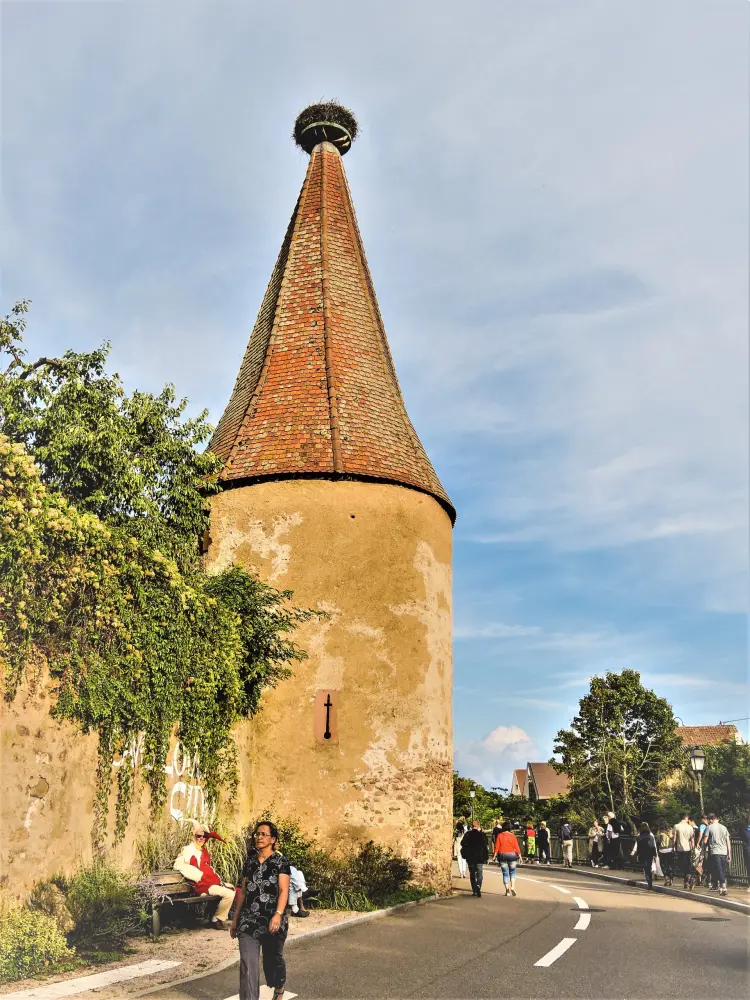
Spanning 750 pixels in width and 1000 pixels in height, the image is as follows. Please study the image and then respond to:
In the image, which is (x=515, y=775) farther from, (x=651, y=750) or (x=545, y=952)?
(x=545, y=952)

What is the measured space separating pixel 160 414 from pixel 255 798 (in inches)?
269

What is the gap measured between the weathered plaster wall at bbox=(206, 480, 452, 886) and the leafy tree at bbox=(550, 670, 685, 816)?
27.0 meters

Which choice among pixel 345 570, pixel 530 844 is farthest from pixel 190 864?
pixel 530 844

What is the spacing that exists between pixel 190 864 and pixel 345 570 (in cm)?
626

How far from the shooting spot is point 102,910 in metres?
9.60

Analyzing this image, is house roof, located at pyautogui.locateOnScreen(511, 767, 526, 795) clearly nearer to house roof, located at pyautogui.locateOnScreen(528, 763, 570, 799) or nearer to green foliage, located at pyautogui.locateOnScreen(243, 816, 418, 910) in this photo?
house roof, located at pyautogui.locateOnScreen(528, 763, 570, 799)

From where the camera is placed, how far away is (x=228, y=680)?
13703mm

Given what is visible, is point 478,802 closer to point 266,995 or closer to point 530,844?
point 530,844

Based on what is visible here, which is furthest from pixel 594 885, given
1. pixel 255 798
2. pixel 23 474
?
pixel 23 474

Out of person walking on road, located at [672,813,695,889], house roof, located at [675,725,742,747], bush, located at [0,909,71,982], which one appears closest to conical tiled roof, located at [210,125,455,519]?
person walking on road, located at [672,813,695,889]

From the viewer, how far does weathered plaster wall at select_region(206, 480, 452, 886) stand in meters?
15.0

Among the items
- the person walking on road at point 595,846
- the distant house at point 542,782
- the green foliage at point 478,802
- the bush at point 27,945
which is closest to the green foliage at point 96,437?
the bush at point 27,945

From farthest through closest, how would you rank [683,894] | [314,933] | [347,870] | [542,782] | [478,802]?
1. [542,782]
2. [478,802]
3. [683,894]
4. [347,870]
5. [314,933]

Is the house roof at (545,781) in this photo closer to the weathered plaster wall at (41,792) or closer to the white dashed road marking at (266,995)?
the weathered plaster wall at (41,792)
